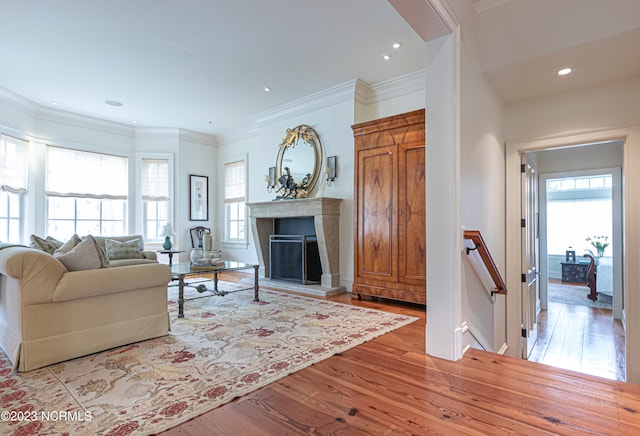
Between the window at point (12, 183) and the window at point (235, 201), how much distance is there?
138 inches

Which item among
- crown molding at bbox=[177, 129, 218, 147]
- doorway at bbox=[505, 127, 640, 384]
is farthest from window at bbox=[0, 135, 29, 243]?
doorway at bbox=[505, 127, 640, 384]

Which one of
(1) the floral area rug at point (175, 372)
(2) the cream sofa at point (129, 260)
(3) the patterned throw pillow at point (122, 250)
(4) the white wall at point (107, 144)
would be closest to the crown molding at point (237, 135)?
(4) the white wall at point (107, 144)

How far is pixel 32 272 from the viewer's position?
2.31 meters

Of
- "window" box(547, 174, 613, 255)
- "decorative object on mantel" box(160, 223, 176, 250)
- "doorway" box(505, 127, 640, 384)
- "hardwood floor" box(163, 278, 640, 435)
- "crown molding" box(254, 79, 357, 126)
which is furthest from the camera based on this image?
"window" box(547, 174, 613, 255)

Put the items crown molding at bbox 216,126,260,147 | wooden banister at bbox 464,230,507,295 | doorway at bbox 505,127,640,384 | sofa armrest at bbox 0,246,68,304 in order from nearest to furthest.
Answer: sofa armrest at bbox 0,246,68,304 < wooden banister at bbox 464,230,507,295 < doorway at bbox 505,127,640,384 < crown molding at bbox 216,126,260,147

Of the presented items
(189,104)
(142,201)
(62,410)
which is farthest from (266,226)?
(62,410)

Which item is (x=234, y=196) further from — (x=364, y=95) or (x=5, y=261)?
(x=5, y=261)

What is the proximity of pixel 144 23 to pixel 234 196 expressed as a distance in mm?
4376

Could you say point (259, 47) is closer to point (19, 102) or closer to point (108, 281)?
point (108, 281)

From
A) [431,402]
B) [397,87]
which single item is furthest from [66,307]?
[397,87]

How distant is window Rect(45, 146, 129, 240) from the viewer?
6.23m

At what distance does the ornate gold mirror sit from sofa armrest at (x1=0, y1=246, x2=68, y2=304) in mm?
3755

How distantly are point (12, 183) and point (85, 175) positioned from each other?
1235mm

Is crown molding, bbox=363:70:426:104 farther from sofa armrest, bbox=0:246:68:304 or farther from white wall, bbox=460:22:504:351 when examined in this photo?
sofa armrest, bbox=0:246:68:304
